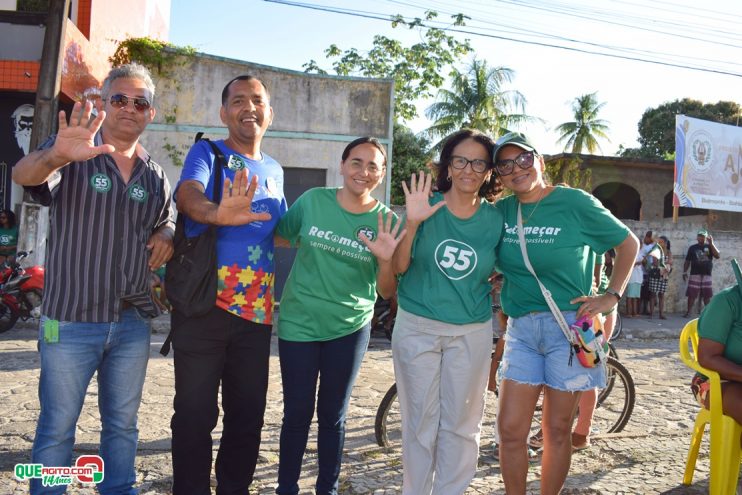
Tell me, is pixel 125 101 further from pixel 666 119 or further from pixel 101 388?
pixel 666 119

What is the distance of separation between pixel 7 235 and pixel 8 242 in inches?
4.4

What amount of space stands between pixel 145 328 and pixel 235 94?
122 cm

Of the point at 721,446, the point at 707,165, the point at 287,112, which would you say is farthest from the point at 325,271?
the point at 707,165

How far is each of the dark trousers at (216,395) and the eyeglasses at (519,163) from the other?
57.0 inches

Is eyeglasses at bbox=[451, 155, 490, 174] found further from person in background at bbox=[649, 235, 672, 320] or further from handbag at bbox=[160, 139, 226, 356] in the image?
person in background at bbox=[649, 235, 672, 320]

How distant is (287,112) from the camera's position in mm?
13039

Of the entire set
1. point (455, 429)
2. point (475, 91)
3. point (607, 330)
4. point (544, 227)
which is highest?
point (475, 91)

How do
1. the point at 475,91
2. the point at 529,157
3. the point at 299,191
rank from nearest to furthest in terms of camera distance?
the point at 529,157 < the point at 299,191 < the point at 475,91

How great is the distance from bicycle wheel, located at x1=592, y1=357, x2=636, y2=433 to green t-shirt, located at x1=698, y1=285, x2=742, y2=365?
143cm

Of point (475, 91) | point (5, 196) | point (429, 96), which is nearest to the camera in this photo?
point (5, 196)

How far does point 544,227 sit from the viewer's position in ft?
10.3

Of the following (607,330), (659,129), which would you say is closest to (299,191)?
(607,330)

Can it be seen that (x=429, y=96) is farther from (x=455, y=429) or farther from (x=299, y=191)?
(x=455, y=429)

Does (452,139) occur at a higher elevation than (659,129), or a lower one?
lower
